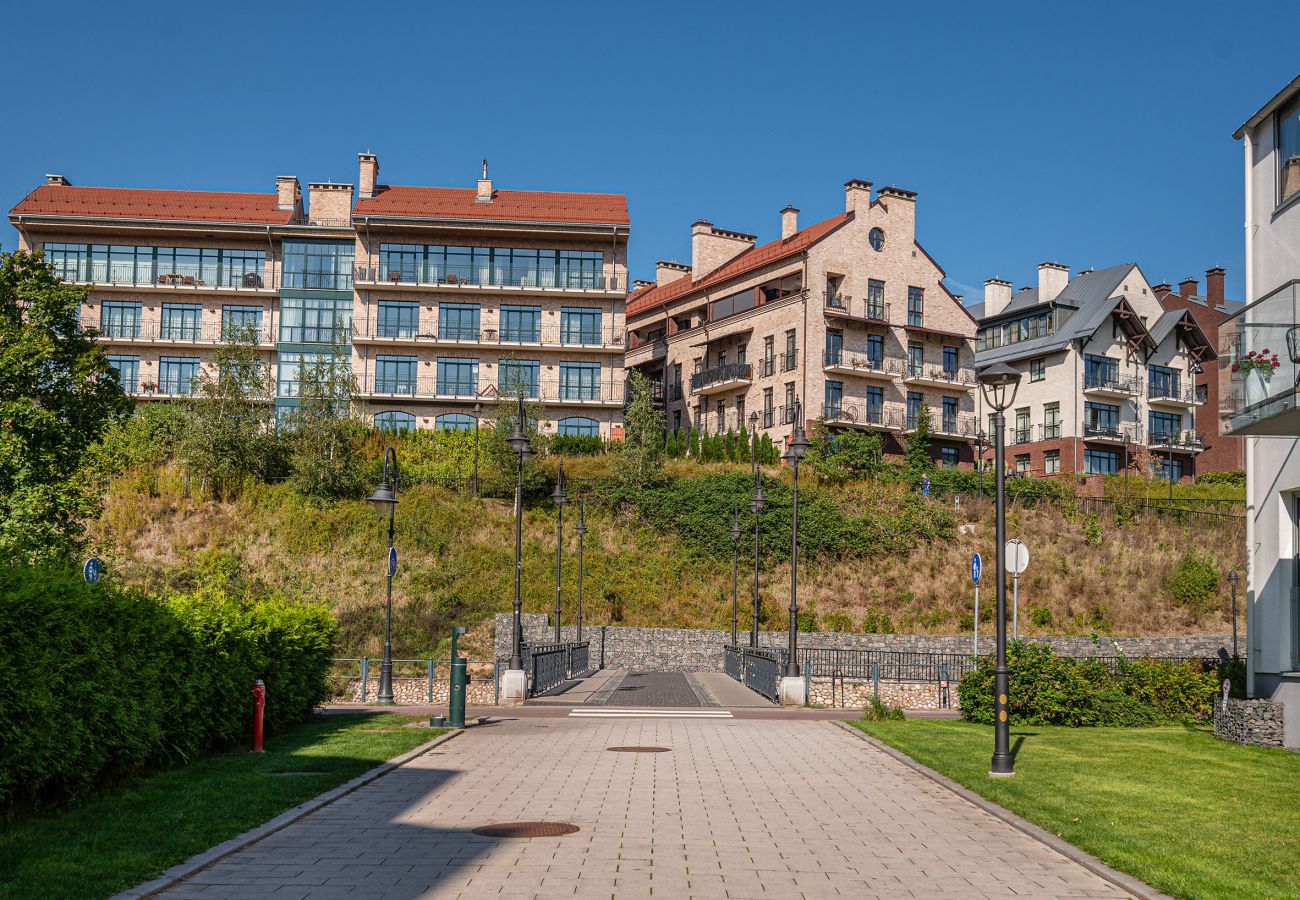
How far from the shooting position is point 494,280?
62.6 metres

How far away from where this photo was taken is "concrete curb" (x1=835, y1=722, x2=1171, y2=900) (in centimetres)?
873

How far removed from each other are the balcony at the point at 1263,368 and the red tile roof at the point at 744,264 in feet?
145

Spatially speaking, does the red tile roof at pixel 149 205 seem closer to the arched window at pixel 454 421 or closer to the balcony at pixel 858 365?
the arched window at pixel 454 421

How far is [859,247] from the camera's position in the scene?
6212cm

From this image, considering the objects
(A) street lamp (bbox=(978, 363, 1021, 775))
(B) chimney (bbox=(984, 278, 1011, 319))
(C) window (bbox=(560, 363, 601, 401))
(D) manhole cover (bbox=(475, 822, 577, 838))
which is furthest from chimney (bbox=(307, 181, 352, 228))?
(D) manhole cover (bbox=(475, 822, 577, 838))

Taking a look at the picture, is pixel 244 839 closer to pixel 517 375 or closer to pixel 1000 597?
pixel 1000 597

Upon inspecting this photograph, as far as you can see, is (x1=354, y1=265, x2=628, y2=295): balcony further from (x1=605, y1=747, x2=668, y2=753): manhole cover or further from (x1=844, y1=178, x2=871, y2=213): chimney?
(x1=605, y1=747, x2=668, y2=753): manhole cover

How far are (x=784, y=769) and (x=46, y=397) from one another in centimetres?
2767

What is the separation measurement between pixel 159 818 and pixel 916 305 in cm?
5746

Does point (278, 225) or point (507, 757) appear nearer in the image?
point (507, 757)

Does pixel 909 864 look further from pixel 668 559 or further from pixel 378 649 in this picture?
pixel 668 559

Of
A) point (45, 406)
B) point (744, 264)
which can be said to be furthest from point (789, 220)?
point (45, 406)

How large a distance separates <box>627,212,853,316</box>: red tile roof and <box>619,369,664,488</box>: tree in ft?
36.7

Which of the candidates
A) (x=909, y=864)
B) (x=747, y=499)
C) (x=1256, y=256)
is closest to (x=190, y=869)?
(x=909, y=864)
